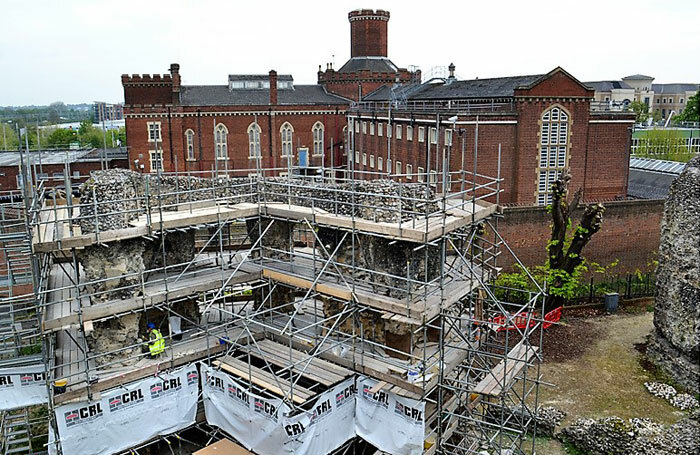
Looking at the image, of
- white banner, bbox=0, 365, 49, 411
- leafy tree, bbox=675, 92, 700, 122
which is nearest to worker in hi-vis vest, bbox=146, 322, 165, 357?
white banner, bbox=0, 365, 49, 411

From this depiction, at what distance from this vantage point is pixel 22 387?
43.5ft

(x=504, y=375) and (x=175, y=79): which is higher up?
(x=175, y=79)

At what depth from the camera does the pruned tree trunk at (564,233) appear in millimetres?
22188

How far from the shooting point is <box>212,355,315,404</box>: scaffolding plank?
1266 cm

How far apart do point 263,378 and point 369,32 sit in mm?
46023

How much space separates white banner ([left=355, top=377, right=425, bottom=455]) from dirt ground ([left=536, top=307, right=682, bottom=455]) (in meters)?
4.17

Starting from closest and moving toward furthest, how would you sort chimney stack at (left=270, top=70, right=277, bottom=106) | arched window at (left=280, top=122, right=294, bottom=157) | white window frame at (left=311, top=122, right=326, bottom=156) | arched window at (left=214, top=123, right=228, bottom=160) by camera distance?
arched window at (left=214, top=123, right=228, bottom=160) < chimney stack at (left=270, top=70, right=277, bottom=106) < arched window at (left=280, top=122, right=294, bottom=157) < white window frame at (left=311, top=122, right=326, bottom=156)

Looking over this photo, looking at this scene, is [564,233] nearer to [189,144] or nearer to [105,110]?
[189,144]

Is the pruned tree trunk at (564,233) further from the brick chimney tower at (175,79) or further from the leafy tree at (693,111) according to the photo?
the leafy tree at (693,111)

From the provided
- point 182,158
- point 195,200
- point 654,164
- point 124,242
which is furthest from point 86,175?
point 654,164

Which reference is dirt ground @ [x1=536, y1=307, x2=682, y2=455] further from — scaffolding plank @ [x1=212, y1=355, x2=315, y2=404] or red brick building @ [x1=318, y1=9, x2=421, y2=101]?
red brick building @ [x1=318, y1=9, x2=421, y2=101]

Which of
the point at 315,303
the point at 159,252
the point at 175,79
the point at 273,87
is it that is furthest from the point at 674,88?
the point at 159,252

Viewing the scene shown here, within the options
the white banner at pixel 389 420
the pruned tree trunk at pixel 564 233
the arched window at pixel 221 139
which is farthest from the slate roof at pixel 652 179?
the arched window at pixel 221 139

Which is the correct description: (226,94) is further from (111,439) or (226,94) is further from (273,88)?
(111,439)
